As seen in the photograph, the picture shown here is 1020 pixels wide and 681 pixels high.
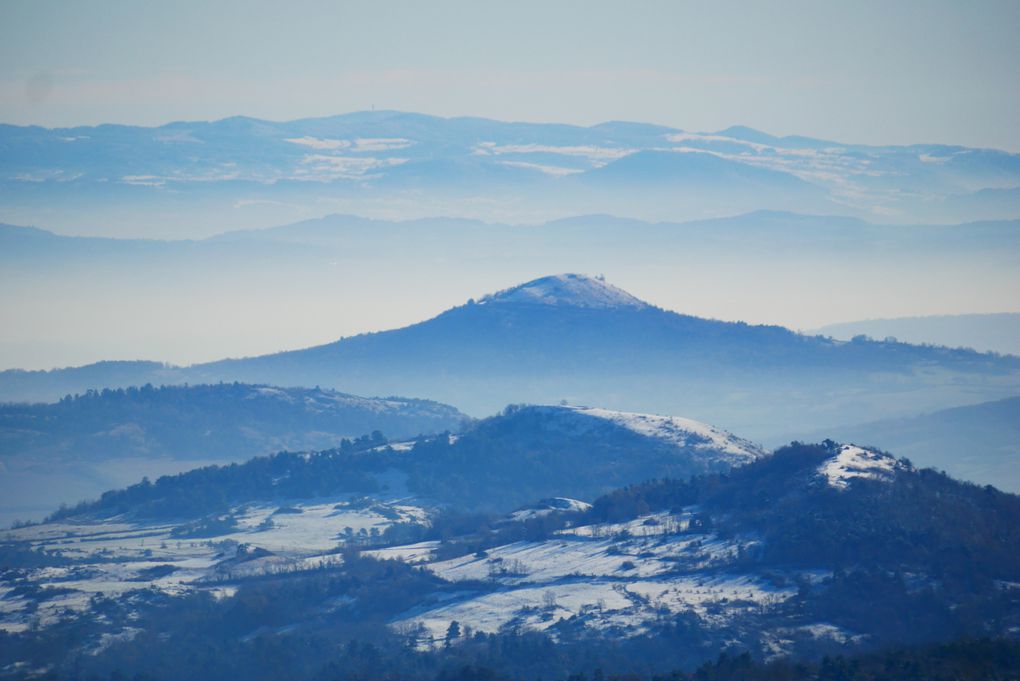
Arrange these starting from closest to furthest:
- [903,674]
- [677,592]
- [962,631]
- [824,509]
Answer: [903,674] < [962,631] < [677,592] < [824,509]

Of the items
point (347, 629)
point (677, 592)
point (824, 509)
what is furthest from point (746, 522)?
point (347, 629)

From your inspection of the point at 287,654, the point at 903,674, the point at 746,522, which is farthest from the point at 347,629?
the point at 903,674

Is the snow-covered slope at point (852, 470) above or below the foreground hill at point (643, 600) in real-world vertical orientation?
above

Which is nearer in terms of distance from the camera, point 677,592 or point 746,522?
point 677,592

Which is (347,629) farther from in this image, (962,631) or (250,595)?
(962,631)

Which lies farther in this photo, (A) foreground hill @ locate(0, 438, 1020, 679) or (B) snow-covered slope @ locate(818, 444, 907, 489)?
(B) snow-covered slope @ locate(818, 444, 907, 489)

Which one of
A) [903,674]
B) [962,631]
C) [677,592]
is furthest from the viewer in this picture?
[677,592]

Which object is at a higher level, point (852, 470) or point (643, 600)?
point (852, 470)

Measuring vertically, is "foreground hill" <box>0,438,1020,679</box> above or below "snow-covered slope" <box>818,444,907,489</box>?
below
